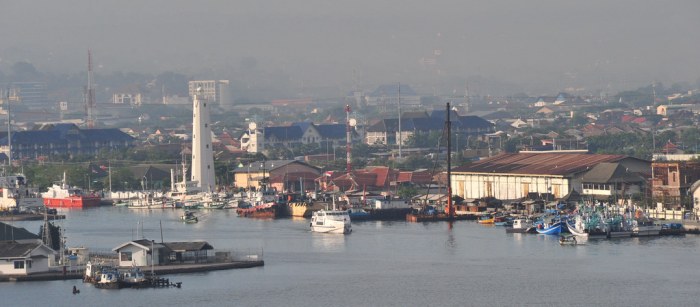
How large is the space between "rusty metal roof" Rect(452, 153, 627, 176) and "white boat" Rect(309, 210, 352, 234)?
16.5ft

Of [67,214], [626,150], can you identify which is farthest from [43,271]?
[626,150]

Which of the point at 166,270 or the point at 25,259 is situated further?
the point at 166,270

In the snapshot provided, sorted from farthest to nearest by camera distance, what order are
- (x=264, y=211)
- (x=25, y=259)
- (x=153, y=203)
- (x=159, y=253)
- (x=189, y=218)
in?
(x=153, y=203) → (x=264, y=211) → (x=189, y=218) → (x=159, y=253) → (x=25, y=259)

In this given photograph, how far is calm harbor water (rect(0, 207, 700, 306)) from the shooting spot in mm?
15594

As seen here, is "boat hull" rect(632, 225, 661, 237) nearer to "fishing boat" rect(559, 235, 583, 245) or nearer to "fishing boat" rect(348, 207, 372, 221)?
"fishing boat" rect(559, 235, 583, 245)

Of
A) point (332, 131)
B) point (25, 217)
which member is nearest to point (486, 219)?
point (25, 217)

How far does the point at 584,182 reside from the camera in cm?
2672

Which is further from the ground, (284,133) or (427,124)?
(427,124)

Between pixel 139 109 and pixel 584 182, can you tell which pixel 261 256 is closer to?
pixel 584 182

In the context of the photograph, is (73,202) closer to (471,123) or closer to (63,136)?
(63,136)

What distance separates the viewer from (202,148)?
31922 millimetres

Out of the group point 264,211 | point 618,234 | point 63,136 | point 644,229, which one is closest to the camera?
point 618,234

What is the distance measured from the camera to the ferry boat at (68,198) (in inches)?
1270

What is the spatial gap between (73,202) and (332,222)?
10.3 m
